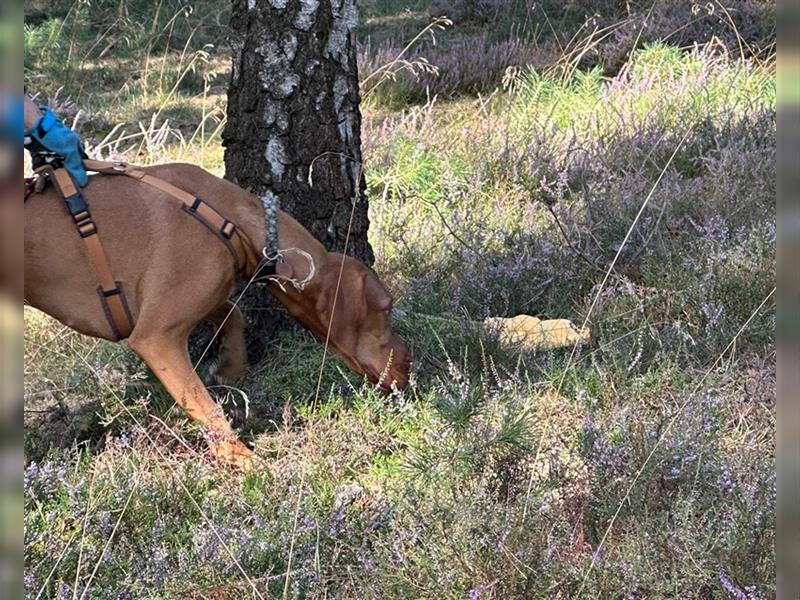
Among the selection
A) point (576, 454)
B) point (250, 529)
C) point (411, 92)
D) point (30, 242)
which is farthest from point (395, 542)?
point (411, 92)

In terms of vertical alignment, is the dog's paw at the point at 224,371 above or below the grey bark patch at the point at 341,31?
below

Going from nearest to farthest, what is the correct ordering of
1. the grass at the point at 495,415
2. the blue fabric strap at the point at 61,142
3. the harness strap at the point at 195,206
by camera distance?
the grass at the point at 495,415, the blue fabric strap at the point at 61,142, the harness strap at the point at 195,206

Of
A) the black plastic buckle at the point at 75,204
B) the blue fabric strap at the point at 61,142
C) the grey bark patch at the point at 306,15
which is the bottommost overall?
the black plastic buckle at the point at 75,204

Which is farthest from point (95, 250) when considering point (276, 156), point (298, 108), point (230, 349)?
point (298, 108)

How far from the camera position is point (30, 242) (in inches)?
123

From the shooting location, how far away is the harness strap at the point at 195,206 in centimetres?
324

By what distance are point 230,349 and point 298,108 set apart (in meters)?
1.01

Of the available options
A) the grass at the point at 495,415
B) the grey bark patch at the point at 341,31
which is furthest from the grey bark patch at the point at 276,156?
the grass at the point at 495,415

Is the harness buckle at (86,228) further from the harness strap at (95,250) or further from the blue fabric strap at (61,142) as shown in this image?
the blue fabric strap at (61,142)

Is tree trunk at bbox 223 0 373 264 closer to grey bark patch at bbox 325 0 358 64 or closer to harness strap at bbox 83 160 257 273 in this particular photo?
grey bark patch at bbox 325 0 358 64

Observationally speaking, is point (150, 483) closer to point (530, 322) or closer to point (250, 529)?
point (250, 529)

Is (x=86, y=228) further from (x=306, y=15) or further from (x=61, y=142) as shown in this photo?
(x=306, y=15)

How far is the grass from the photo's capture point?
7.88 feet

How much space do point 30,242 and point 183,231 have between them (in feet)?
1.57
